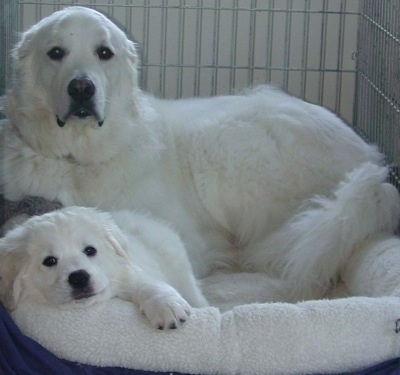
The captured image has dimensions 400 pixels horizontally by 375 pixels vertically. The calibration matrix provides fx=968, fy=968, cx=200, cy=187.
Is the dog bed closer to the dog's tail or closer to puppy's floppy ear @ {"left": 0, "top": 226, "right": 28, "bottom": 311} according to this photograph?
puppy's floppy ear @ {"left": 0, "top": 226, "right": 28, "bottom": 311}

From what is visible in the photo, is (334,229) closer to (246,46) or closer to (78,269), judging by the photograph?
(78,269)

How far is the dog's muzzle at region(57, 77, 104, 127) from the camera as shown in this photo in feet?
8.72

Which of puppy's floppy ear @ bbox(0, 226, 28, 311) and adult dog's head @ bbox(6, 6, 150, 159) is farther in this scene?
adult dog's head @ bbox(6, 6, 150, 159)

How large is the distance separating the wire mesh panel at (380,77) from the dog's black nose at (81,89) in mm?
1000

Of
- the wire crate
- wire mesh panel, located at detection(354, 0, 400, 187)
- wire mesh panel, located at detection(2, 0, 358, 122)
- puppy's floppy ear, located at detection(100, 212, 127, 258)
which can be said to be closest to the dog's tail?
wire mesh panel, located at detection(354, 0, 400, 187)

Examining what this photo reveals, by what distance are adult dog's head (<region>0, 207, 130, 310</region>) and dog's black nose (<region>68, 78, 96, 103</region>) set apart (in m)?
0.52

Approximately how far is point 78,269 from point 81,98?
2.45 feet

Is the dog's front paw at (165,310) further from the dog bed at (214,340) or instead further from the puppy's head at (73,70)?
the puppy's head at (73,70)

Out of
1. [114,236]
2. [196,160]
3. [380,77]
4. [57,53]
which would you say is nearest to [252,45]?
[380,77]

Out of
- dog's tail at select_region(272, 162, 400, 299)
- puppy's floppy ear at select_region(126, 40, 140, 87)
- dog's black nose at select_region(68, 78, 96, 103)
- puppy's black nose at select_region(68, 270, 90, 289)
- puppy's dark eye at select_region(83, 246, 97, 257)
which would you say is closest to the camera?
puppy's black nose at select_region(68, 270, 90, 289)

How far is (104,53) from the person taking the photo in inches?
110

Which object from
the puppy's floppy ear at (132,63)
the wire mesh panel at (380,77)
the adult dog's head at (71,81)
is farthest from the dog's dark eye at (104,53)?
the wire mesh panel at (380,77)

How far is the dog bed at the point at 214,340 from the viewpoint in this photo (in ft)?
6.86

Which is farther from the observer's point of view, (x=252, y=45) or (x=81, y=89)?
(x=252, y=45)
